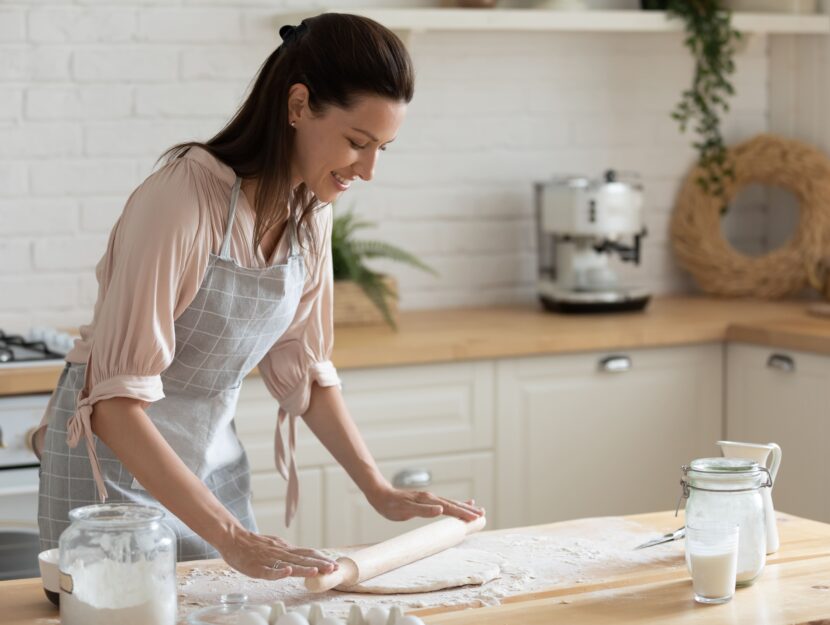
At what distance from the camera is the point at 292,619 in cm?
143

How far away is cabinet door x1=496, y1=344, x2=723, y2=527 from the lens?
11.1 feet

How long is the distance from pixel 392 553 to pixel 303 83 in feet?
2.12

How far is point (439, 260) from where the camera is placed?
3.98 m

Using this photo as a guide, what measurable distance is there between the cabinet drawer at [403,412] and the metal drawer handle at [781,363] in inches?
29.2

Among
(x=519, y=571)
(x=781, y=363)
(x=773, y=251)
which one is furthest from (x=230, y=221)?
(x=773, y=251)

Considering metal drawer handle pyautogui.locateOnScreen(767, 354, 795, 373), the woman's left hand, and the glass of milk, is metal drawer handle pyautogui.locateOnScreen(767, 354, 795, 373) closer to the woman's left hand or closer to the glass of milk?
the woman's left hand

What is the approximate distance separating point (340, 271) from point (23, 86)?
94cm

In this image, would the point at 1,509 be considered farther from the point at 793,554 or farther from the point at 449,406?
the point at 793,554

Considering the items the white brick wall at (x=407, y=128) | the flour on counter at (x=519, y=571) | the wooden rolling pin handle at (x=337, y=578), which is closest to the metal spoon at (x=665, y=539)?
the flour on counter at (x=519, y=571)

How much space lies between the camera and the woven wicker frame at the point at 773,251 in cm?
409

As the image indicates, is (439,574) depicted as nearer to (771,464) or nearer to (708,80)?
(771,464)

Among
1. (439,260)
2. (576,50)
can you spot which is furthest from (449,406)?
(576,50)

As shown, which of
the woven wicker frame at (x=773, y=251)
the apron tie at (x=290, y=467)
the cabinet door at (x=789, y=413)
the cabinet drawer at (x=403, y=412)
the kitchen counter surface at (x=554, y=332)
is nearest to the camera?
the apron tie at (x=290, y=467)

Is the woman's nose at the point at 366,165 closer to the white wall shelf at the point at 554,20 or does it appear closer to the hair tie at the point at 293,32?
the hair tie at the point at 293,32
